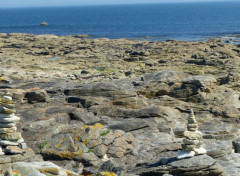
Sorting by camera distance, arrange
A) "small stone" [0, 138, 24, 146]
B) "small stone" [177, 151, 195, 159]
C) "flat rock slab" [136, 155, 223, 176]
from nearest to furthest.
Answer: "flat rock slab" [136, 155, 223, 176]
"small stone" [177, 151, 195, 159]
"small stone" [0, 138, 24, 146]

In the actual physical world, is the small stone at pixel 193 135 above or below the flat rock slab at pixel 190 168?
above

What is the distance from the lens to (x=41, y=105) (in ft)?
91.9

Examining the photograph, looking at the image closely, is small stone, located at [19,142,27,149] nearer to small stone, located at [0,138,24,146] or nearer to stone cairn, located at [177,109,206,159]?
small stone, located at [0,138,24,146]

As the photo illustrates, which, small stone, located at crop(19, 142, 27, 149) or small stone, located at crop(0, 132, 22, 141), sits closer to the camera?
small stone, located at crop(0, 132, 22, 141)

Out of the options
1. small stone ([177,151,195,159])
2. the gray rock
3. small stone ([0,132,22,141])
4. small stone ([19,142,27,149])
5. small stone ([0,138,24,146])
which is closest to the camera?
small stone ([177,151,195,159])

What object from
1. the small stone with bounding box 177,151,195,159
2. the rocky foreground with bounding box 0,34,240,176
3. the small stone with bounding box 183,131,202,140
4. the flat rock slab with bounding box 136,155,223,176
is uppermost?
the small stone with bounding box 183,131,202,140

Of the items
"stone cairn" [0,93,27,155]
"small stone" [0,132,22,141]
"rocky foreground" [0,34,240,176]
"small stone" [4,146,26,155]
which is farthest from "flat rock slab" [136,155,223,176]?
"small stone" [0,132,22,141]

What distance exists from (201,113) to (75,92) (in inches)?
331

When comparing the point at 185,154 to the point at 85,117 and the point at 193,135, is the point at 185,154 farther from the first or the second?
the point at 85,117

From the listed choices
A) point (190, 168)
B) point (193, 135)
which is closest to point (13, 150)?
point (190, 168)

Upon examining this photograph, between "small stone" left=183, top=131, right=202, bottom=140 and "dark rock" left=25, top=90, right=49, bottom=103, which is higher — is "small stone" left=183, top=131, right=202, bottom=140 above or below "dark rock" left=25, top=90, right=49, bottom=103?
above

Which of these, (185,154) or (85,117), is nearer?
(185,154)

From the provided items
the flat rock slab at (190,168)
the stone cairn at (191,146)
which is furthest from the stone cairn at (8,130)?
the stone cairn at (191,146)

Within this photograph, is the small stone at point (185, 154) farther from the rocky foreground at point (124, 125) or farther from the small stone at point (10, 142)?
the small stone at point (10, 142)
